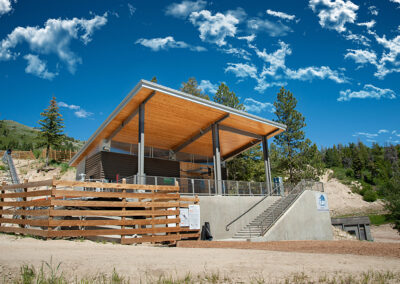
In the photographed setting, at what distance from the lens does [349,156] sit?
114875 millimetres

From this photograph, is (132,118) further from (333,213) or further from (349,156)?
(349,156)

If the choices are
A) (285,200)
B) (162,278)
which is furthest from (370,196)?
(162,278)

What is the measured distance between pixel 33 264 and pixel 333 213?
250 ft

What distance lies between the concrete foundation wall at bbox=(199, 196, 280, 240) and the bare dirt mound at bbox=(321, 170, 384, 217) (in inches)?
2366

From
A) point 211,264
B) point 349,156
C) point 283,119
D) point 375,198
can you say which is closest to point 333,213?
point 375,198

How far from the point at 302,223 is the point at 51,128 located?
38.1 metres

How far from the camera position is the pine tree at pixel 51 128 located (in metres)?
40.9

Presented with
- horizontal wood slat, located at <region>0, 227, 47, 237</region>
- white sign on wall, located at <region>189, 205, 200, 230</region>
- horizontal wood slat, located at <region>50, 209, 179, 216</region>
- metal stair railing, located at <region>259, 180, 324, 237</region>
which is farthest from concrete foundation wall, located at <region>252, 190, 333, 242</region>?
horizontal wood slat, located at <region>0, 227, 47, 237</region>

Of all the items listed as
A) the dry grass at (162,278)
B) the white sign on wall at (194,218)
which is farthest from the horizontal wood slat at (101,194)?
the dry grass at (162,278)

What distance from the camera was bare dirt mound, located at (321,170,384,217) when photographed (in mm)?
70500

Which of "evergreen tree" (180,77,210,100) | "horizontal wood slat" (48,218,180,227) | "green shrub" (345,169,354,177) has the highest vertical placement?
"evergreen tree" (180,77,210,100)

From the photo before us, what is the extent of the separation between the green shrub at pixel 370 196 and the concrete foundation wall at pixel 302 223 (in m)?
70.2

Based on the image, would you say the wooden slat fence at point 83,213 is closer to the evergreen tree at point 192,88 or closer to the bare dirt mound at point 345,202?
the evergreen tree at point 192,88

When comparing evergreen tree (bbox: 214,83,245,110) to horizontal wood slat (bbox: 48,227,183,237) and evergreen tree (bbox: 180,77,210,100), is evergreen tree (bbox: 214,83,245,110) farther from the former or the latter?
horizontal wood slat (bbox: 48,227,183,237)
